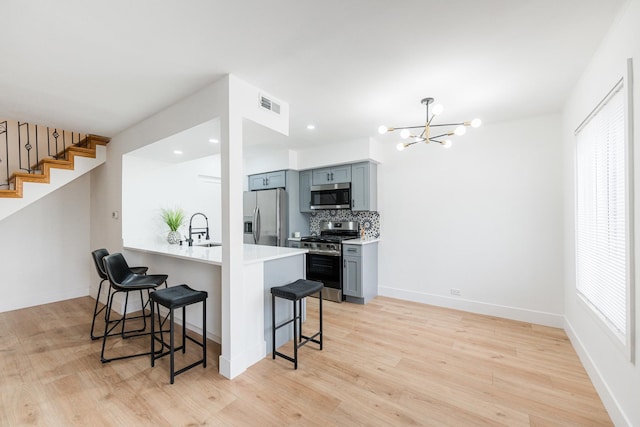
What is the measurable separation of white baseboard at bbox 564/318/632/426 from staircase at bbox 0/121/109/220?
6019 mm

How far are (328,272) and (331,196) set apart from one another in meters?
1.32

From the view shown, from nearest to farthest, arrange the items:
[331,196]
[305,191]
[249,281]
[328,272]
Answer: [249,281] < [328,272] < [331,196] < [305,191]

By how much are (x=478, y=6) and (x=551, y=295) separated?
3371 mm

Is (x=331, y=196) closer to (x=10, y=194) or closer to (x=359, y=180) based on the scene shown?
(x=359, y=180)

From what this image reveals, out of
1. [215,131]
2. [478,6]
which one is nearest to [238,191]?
[215,131]

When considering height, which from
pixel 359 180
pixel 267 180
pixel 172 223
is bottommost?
pixel 172 223

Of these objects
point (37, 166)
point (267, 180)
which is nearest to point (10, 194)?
point (37, 166)

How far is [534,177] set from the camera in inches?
134

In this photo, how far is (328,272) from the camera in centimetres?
439

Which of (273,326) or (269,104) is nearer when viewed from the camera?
(273,326)

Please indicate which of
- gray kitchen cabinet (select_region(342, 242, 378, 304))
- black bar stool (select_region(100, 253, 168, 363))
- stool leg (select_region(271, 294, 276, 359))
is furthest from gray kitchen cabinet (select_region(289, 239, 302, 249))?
black bar stool (select_region(100, 253, 168, 363))

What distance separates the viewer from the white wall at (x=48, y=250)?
3951 millimetres

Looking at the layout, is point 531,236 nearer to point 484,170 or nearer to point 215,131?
point 484,170

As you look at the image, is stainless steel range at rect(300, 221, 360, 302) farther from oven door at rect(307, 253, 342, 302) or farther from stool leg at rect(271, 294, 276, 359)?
stool leg at rect(271, 294, 276, 359)
